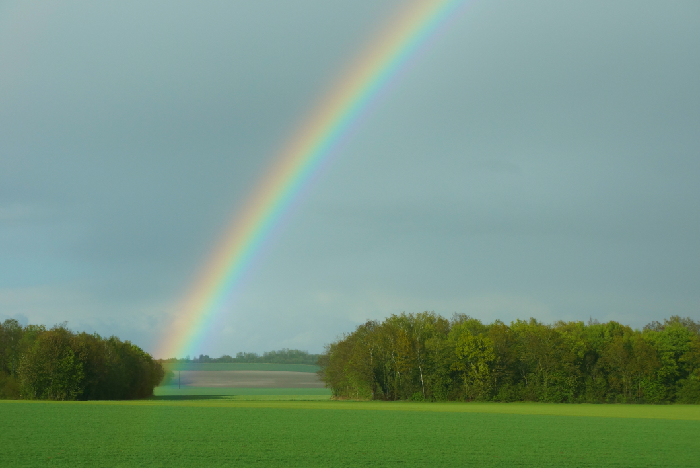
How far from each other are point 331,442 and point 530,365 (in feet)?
220

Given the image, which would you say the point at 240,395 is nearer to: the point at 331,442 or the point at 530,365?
the point at 530,365

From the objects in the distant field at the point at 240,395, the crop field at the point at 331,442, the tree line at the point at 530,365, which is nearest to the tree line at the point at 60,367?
the distant field at the point at 240,395

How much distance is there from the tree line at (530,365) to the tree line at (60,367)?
36097 millimetres

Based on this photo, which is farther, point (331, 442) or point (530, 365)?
point (530, 365)

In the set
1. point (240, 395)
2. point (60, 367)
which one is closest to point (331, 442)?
point (60, 367)

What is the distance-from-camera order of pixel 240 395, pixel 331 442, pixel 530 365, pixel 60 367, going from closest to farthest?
pixel 331 442 < pixel 60 367 < pixel 530 365 < pixel 240 395

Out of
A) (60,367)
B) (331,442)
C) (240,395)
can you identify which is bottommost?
(240,395)

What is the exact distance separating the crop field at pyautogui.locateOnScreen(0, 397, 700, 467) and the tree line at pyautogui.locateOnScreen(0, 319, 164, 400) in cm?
4248

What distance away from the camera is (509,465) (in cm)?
2305

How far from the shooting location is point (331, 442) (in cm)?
3014

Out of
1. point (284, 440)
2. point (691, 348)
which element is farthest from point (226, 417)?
point (691, 348)

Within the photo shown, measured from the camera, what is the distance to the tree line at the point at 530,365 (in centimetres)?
8825

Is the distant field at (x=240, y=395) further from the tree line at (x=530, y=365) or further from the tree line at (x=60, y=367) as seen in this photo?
the tree line at (x=530, y=365)

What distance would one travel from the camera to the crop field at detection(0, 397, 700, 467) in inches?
938
